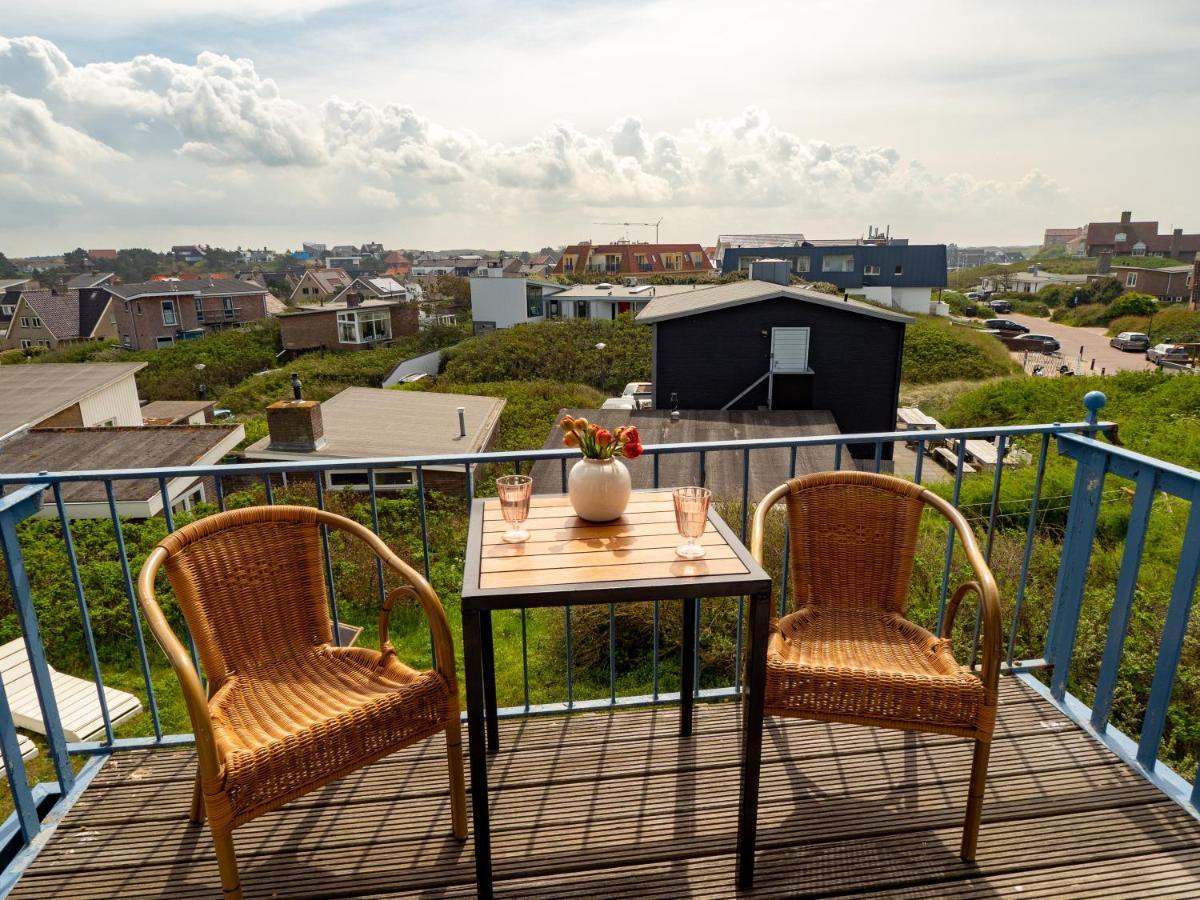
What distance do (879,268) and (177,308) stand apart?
46976 mm

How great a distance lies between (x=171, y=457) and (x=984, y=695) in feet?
50.3

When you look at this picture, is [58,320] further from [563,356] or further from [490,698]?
[490,698]

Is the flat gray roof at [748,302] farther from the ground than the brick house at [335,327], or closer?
farther from the ground

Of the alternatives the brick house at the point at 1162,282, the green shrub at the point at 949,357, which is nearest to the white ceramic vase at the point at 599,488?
the green shrub at the point at 949,357

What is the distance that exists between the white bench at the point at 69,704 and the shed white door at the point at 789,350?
52.5 ft

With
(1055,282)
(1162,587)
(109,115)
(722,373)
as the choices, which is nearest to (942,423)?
(722,373)

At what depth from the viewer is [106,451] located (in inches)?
540

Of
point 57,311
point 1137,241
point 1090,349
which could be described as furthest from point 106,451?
point 1137,241

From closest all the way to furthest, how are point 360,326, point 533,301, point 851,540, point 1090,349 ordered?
point 851,540 < point 1090,349 < point 360,326 < point 533,301

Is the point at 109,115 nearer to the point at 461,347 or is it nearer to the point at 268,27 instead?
the point at 268,27

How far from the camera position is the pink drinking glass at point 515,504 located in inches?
83.4

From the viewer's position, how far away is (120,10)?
612 cm

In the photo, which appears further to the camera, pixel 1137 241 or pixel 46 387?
pixel 1137 241

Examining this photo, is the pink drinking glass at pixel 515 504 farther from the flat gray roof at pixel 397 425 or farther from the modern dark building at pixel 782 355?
the modern dark building at pixel 782 355
